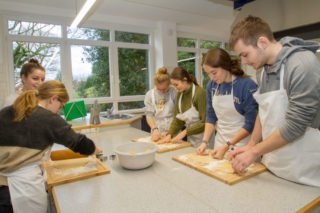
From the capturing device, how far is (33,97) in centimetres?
115

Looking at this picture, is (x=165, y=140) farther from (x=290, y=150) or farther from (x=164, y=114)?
(x=290, y=150)

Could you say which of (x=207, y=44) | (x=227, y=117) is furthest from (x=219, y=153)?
(x=207, y=44)

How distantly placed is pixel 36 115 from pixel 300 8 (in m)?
1.75

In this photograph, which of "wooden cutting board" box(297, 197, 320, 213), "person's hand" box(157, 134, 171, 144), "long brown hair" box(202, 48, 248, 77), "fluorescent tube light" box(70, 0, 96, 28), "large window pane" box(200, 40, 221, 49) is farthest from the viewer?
"large window pane" box(200, 40, 221, 49)

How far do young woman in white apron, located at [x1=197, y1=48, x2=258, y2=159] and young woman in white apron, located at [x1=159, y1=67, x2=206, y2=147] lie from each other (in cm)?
17

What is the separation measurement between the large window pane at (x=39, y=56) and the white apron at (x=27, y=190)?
2613 millimetres

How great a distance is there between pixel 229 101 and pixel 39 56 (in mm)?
3191

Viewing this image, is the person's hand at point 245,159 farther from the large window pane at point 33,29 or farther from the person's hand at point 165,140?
the large window pane at point 33,29

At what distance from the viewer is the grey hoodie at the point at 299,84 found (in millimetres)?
808

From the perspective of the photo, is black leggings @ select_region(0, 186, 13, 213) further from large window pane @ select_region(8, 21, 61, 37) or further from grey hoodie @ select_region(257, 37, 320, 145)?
large window pane @ select_region(8, 21, 61, 37)

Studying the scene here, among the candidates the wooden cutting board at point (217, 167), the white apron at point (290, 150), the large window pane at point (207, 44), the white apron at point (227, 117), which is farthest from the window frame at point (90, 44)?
the white apron at point (290, 150)

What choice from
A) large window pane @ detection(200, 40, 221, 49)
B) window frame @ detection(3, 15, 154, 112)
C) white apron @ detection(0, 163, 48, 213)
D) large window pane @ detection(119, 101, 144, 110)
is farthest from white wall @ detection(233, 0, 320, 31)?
large window pane @ detection(200, 40, 221, 49)

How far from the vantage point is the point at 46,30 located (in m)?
3.50

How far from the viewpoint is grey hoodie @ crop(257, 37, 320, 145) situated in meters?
0.81
